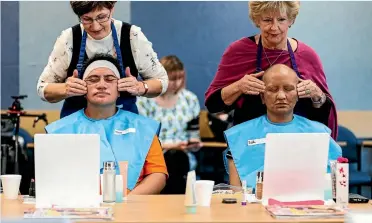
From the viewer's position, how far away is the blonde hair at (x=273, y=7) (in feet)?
11.4

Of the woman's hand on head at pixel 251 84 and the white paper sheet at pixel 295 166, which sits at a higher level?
the woman's hand on head at pixel 251 84

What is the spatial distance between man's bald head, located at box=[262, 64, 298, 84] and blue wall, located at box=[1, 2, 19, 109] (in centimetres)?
242

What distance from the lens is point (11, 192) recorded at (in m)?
2.83

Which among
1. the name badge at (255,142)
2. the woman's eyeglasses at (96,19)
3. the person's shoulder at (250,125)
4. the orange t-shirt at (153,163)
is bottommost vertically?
the orange t-shirt at (153,163)

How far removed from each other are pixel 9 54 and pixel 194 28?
4.62ft

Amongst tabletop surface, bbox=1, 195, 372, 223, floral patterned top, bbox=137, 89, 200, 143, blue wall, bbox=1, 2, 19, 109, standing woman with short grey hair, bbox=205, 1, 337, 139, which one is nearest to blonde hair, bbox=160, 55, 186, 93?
floral patterned top, bbox=137, 89, 200, 143

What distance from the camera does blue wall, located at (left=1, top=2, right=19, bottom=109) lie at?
5.19m

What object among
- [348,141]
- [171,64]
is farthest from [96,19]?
[348,141]

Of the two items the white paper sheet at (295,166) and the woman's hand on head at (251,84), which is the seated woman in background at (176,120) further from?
the white paper sheet at (295,166)

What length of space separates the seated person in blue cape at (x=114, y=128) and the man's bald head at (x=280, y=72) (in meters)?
0.57

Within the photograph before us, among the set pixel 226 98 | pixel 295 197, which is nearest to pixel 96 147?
pixel 295 197

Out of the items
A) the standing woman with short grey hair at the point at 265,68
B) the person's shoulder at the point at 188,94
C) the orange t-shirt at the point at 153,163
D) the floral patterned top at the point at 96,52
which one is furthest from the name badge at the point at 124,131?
the person's shoulder at the point at 188,94

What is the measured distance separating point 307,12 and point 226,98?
1.81 metres

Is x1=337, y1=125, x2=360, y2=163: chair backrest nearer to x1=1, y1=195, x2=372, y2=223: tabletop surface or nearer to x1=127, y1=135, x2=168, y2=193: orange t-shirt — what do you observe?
x1=127, y1=135, x2=168, y2=193: orange t-shirt
